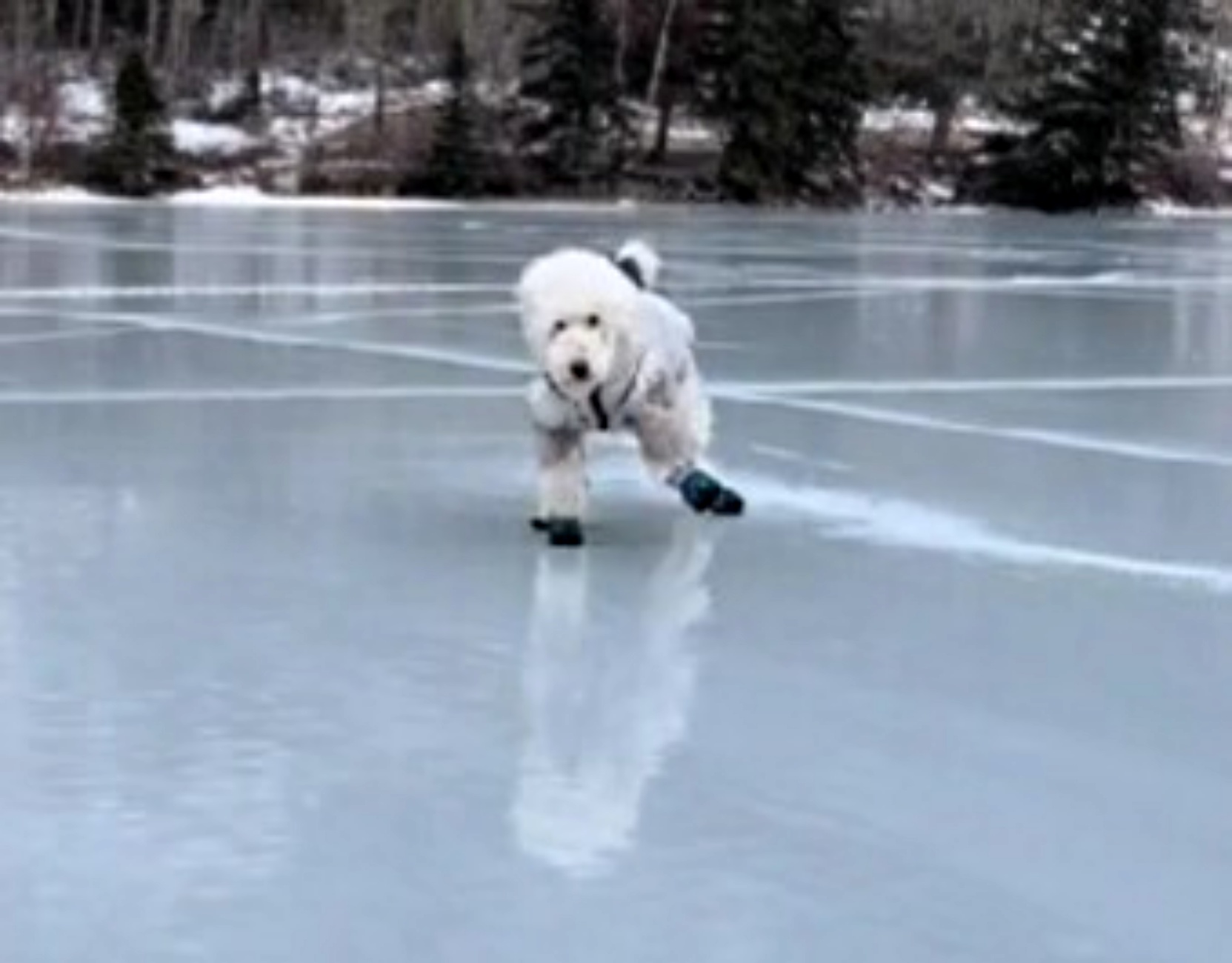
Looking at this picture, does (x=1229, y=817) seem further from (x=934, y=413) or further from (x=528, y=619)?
(x=934, y=413)

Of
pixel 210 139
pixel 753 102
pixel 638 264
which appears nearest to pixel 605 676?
pixel 638 264

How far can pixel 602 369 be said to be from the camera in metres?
5.75

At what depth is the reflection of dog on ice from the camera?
352cm

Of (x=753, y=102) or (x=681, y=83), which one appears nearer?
(x=753, y=102)

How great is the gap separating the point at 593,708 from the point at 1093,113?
40.6m

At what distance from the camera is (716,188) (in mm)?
40469

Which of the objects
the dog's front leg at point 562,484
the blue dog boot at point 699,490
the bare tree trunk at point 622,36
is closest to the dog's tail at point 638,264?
the dog's front leg at point 562,484

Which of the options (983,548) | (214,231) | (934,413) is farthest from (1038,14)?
(983,548)

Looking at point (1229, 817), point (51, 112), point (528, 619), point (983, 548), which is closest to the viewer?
point (1229, 817)

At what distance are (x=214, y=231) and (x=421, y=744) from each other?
1976cm

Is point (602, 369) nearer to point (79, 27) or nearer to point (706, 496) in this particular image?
point (706, 496)

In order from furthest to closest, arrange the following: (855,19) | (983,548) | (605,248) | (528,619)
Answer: (855,19)
(605,248)
(983,548)
(528,619)

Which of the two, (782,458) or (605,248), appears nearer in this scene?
(782,458)

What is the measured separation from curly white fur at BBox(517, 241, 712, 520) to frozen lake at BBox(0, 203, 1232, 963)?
21cm
